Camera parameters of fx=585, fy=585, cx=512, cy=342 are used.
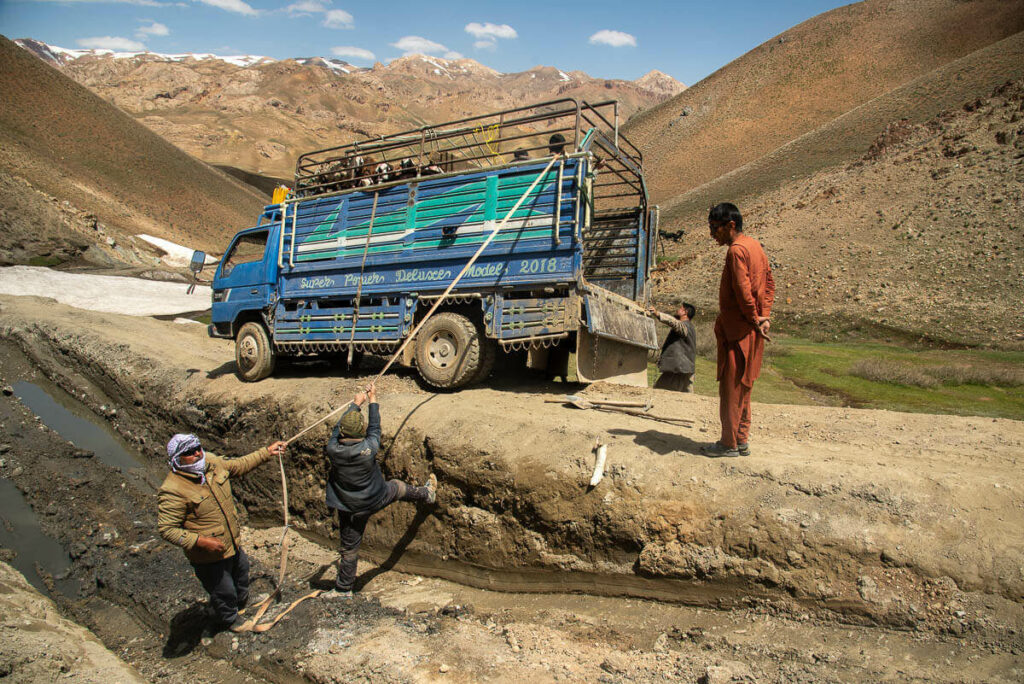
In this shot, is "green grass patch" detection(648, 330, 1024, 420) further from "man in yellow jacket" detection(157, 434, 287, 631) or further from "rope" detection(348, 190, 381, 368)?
"man in yellow jacket" detection(157, 434, 287, 631)

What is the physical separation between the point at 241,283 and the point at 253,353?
136 cm

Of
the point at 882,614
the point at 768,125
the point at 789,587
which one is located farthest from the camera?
the point at 768,125

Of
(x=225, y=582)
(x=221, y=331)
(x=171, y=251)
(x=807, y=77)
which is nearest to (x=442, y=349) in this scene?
(x=225, y=582)

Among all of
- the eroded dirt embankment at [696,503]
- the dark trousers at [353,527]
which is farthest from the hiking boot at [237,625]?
the eroded dirt embankment at [696,503]

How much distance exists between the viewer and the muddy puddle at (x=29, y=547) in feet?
22.3

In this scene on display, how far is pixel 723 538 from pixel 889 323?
52.5 feet

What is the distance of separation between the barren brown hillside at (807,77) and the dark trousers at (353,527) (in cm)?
6089

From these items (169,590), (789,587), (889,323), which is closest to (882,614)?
(789,587)

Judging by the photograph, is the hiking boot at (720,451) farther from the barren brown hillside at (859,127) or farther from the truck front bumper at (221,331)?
the barren brown hillside at (859,127)

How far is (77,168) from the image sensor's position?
1887 inches

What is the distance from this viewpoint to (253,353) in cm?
1034

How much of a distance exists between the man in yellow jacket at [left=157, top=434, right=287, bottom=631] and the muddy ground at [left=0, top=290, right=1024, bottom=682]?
473mm

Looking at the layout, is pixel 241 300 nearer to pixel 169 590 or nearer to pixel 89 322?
pixel 169 590

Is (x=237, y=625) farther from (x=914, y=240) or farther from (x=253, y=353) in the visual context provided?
(x=914, y=240)
